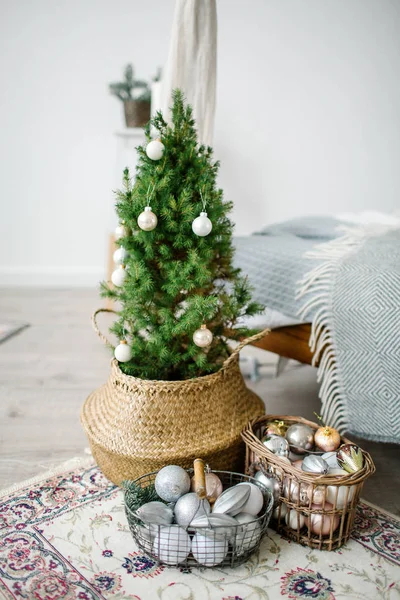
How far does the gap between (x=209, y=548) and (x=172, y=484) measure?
134 mm

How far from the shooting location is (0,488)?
4.00 feet

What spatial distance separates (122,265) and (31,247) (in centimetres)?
226

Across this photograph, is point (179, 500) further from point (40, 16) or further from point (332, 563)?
point (40, 16)

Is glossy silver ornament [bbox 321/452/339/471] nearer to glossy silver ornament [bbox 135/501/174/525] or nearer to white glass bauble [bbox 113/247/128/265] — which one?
glossy silver ornament [bbox 135/501/174/525]

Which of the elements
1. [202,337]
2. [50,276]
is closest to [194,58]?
[202,337]

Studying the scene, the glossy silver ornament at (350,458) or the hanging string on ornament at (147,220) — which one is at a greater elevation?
the hanging string on ornament at (147,220)

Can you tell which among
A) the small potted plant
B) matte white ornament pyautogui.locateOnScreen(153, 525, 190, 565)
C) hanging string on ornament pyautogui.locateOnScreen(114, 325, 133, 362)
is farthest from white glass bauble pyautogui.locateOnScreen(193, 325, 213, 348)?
the small potted plant

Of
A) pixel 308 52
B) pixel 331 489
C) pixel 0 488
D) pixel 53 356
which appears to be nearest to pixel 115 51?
pixel 308 52

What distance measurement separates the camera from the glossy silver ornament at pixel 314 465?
3.41ft

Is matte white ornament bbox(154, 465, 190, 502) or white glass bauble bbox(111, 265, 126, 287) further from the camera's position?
white glass bauble bbox(111, 265, 126, 287)

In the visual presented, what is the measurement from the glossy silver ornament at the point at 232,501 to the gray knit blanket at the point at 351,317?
1.32 feet

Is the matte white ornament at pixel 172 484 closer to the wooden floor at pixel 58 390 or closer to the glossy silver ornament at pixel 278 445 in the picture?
the glossy silver ornament at pixel 278 445

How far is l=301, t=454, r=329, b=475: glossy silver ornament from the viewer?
1.04 metres

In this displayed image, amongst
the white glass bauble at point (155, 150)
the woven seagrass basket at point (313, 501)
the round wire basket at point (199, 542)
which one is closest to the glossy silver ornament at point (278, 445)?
the woven seagrass basket at point (313, 501)
